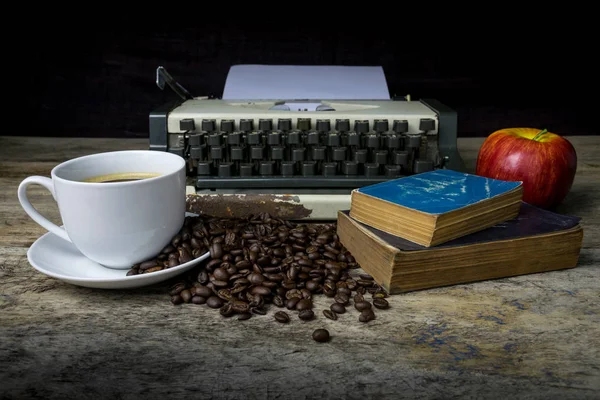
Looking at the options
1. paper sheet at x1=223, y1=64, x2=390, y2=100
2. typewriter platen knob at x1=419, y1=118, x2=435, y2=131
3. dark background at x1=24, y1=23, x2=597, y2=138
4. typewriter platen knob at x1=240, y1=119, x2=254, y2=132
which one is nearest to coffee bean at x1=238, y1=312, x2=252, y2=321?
typewriter platen knob at x1=240, y1=119, x2=254, y2=132

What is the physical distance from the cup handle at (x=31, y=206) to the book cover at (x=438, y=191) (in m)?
0.53

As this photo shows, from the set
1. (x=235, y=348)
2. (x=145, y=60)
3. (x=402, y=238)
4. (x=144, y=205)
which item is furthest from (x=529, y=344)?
(x=145, y=60)

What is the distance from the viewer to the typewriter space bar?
4.58ft

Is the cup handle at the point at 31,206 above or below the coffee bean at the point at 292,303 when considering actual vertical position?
above

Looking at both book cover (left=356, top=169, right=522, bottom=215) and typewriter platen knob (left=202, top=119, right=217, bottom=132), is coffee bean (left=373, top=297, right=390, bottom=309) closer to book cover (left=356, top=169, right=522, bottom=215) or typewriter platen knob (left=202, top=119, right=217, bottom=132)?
book cover (left=356, top=169, right=522, bottom=215)

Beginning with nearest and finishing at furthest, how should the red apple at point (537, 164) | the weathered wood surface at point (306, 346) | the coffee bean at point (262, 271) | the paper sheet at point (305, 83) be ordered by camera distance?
the weathered wood surface at point (306, 346), the coffee bean at point (262, 271), the red apple at point (537, 164), the paper sheet at point (305, 83)

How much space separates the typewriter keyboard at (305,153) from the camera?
4.62 ft

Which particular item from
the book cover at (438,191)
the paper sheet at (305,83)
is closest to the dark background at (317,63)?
the paper sheet at (305,83)

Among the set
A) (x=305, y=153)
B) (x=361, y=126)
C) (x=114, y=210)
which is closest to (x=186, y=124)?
(x=305, y=153)

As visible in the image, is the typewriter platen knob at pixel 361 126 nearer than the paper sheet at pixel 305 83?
Yes

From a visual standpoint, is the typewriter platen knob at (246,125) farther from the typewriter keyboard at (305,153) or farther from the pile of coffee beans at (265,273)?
the pile of coffee beans at (265,273)

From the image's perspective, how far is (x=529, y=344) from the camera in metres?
0.86

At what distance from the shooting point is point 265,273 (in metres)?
1.03

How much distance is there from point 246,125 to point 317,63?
852 millimetres
